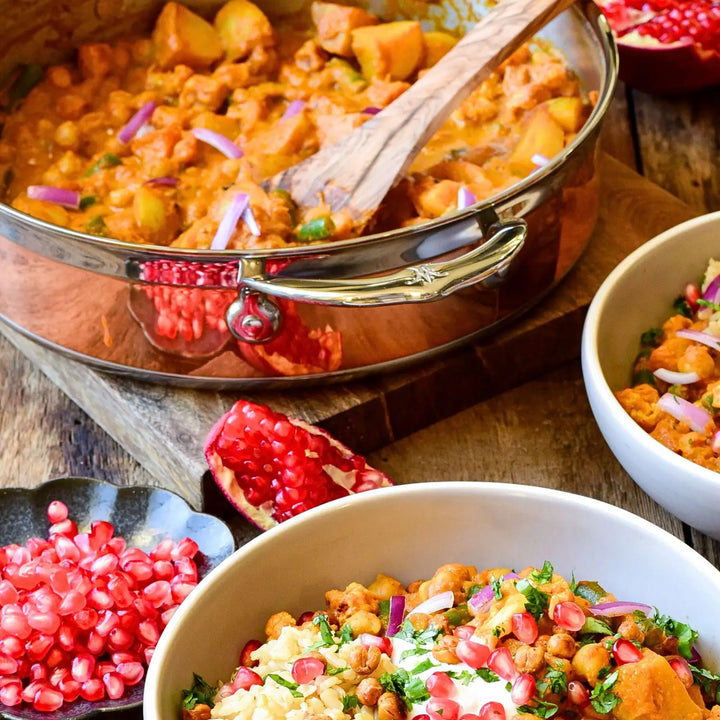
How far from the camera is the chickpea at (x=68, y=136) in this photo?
2229 mm

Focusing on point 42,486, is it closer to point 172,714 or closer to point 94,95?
point 172,714

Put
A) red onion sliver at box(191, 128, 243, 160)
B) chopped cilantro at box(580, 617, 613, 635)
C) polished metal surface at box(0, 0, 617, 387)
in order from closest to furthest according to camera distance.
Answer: chopped cilantro at box(580, 617, 613, 635) → polished metal surface at box(0, 0, 617, 387) → red onion sliver at box(191, 128, 243, 160)

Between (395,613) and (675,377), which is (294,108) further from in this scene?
(395,613)

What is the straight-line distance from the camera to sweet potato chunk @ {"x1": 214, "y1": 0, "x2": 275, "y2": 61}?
238 cm

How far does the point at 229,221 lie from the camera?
1.93 meters

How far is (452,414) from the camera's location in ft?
6.79

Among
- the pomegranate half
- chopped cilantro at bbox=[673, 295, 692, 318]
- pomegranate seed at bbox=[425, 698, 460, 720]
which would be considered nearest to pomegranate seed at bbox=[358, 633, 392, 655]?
pomegranate seed at bbox=[425, 698, 460, 720]

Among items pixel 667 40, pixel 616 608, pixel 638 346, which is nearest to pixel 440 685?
pixel 616 608

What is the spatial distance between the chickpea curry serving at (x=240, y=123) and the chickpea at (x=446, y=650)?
809 mm

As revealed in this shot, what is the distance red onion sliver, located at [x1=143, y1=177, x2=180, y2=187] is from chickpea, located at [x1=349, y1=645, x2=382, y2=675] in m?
1.08

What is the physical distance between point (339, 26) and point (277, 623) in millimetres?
1395

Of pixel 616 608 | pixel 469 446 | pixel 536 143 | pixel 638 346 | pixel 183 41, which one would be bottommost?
pixel 469 446

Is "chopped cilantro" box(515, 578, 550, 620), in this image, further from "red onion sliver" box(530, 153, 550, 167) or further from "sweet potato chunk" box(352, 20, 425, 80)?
"sweet potato chunk" box(352, 20, 425, 80)

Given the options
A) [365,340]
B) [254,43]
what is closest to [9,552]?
[365,340]
